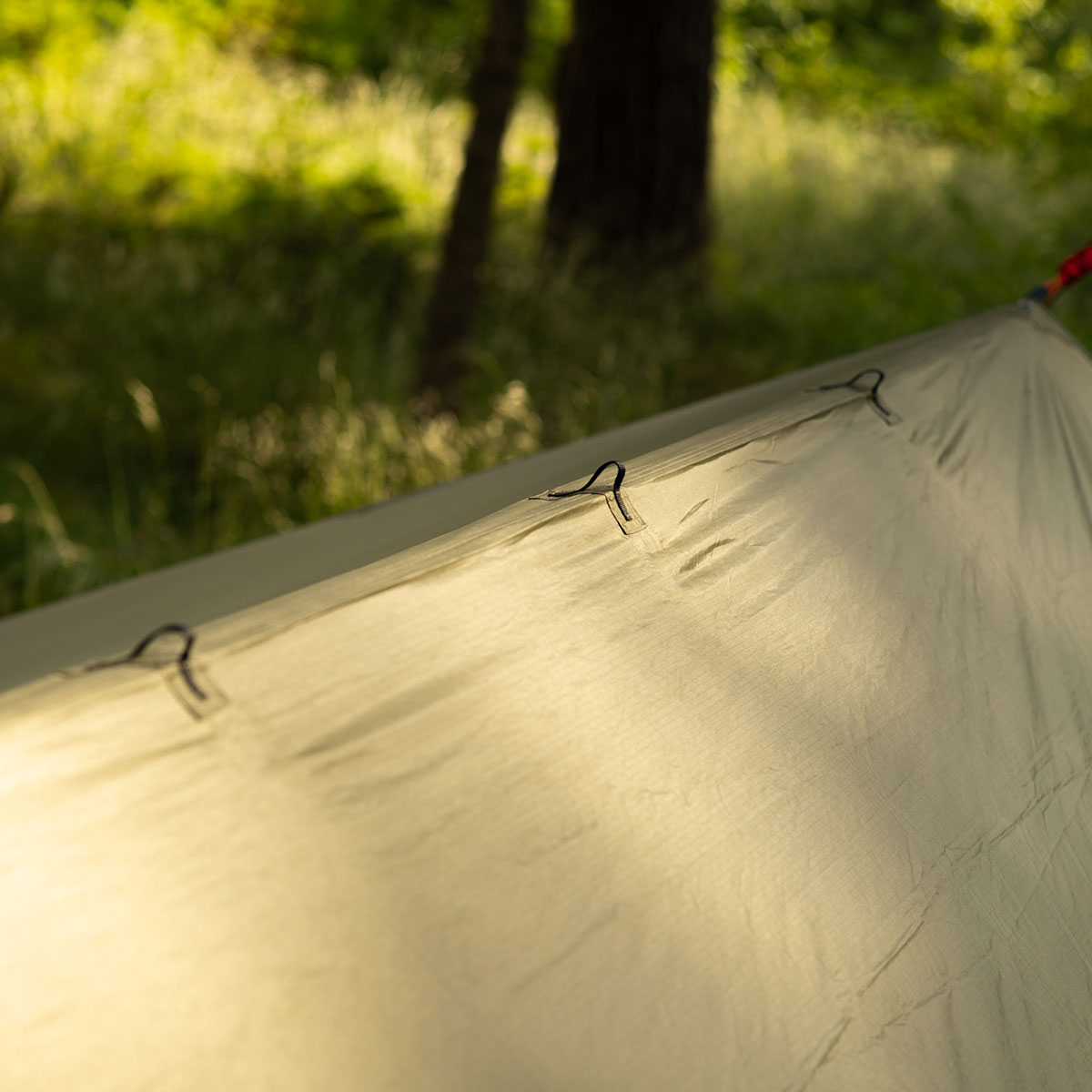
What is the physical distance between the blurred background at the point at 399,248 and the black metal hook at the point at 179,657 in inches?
86.2

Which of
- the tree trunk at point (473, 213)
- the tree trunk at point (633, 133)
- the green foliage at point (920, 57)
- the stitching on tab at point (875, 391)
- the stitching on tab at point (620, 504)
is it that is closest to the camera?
the stitching on tab at point (620, 504)

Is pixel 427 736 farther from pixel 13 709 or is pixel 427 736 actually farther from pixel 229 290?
pixel 229 290

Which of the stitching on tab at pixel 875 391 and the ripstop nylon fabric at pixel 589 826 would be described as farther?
the stitching on tab at pixel 875 391

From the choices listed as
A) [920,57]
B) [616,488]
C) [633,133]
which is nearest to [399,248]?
[633,133]

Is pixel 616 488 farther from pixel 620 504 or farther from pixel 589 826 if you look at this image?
pixel 589 826

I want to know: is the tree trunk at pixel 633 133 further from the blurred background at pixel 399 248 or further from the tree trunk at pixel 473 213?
the tree trunk at pixel 473 213

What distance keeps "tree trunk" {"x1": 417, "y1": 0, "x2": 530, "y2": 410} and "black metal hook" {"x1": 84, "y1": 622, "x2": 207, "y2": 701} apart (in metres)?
→ 3.39

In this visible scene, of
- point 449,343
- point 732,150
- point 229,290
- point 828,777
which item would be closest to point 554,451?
point 828,777

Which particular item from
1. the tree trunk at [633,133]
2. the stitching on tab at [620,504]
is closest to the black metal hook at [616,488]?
the stitching on tab at [620,504]

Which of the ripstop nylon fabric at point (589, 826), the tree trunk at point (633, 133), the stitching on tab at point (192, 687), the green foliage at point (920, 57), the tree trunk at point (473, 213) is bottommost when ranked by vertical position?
the ripstop nylon fabric at point (589, 826)

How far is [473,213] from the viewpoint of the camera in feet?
14.0

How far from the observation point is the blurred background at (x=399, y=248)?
4020 mm

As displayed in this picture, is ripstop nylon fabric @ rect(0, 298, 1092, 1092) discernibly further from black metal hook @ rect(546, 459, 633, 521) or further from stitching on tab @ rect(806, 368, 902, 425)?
stitching on tab @ rect(806, 368, 902, 425)

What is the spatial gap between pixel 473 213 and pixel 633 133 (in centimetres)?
234
